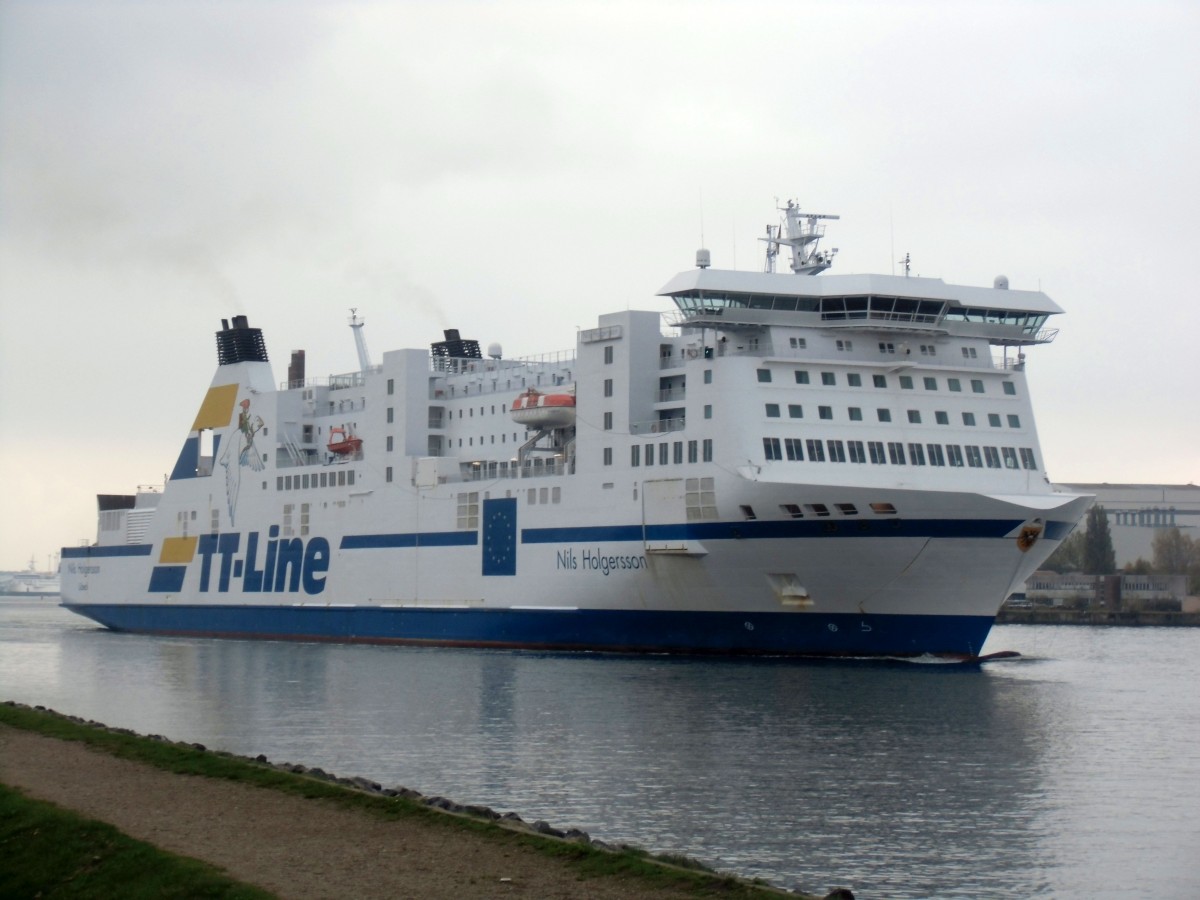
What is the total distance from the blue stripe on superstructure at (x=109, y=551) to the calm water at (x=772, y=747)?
16355 millimetres

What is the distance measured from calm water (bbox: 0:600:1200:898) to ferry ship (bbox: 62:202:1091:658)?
1539 mm

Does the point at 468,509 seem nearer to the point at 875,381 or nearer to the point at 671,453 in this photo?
the point at 671,453

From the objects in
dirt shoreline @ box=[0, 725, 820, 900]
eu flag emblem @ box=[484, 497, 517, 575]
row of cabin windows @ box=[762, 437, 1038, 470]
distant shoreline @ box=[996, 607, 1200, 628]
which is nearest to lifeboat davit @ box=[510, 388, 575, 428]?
eu flag emblem @ box=[484, 497, 517, 575]

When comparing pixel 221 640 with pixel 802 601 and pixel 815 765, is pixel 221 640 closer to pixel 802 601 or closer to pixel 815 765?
pixel 802 601

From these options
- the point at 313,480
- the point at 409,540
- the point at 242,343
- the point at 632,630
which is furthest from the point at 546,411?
the point at 242,343

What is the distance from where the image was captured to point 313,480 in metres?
50.4

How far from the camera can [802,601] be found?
36.3 meters

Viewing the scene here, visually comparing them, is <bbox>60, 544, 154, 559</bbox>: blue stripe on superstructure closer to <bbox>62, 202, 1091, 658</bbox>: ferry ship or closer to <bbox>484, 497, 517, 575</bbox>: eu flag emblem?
<bbox>62, 202, 1091, 658</bbox>: ferry ship

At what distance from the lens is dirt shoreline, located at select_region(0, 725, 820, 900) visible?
12359 mm

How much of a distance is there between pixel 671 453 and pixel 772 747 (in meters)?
15.0

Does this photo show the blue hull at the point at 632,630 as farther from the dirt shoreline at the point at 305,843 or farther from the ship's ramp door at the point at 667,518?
the dirt shoreline at the point at 305,843

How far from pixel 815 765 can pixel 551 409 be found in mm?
21233

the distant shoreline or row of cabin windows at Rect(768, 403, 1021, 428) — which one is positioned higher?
row of cabin windows at Rect(768, 403, 1021, 428)

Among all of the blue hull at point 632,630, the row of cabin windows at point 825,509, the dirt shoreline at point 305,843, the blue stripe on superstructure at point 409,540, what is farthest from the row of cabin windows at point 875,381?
the dirt shoreline at point 305,843
